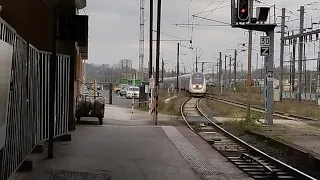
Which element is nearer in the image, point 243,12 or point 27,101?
point 27,101

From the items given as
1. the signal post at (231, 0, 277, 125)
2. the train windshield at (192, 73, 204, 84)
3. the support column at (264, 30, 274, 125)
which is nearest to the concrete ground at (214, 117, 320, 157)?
the support column at (264, 30, 274, 125)

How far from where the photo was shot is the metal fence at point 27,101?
6520mm

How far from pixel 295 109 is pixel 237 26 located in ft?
58.6

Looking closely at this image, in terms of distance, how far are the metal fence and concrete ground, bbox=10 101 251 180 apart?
67 centimetres

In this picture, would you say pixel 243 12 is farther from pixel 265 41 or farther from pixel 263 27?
pixel 263 27

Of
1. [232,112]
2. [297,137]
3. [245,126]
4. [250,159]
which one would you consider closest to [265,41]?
[245,126]

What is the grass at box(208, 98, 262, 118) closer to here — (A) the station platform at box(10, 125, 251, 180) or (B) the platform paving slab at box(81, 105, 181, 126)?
(B) the platform paving slab at box(81, 105, 181, 126)

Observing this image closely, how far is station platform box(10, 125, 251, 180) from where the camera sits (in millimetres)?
9727

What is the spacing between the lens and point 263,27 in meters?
21.9

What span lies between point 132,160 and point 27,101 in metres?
3.87

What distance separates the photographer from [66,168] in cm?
1003

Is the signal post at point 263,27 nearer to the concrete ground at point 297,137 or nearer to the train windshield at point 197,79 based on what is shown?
the concrete ground at point 297,137

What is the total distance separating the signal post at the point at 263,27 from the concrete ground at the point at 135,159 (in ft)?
19.5

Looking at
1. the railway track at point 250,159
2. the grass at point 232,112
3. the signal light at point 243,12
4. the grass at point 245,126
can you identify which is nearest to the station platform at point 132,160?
the railway track at point 250,159
